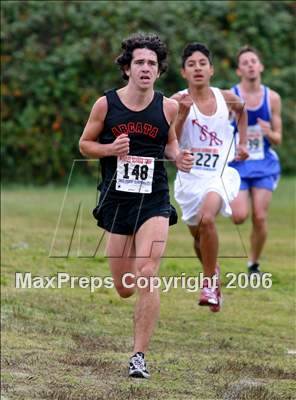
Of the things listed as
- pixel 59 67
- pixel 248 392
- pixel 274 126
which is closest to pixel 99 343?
pixel 248 392

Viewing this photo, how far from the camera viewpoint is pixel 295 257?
15867 millimetres

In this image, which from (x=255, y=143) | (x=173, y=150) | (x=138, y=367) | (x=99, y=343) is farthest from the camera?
(x=255, y=143)

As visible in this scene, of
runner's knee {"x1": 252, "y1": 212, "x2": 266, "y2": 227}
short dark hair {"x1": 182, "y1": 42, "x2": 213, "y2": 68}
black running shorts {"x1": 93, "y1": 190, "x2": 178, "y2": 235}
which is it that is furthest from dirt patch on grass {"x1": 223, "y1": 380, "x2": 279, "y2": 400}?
runner's knee {"x1": 252, "y1": 212, "x2": 266, "y2": 227}

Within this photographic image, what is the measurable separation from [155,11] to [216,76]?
196 cm

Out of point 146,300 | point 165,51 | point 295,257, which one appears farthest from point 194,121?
point 295,257

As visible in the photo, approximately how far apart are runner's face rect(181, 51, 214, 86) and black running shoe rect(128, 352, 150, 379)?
130 inches

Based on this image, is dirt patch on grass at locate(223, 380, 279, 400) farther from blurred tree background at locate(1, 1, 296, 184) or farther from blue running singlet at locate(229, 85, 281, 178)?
blurred tree background at locate(1, 1, 296, 184)

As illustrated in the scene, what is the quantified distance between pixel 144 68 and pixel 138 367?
2020mm

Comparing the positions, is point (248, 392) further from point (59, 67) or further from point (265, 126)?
point (59, 67)

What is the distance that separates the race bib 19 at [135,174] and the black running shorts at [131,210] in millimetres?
63

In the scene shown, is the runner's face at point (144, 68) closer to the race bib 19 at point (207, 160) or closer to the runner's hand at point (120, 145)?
the runner's hand at point (120, 145)

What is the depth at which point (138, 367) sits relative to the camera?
27.3 feet

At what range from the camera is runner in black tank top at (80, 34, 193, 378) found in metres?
8.44

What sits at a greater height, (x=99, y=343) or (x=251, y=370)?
(x=99, y=343)
